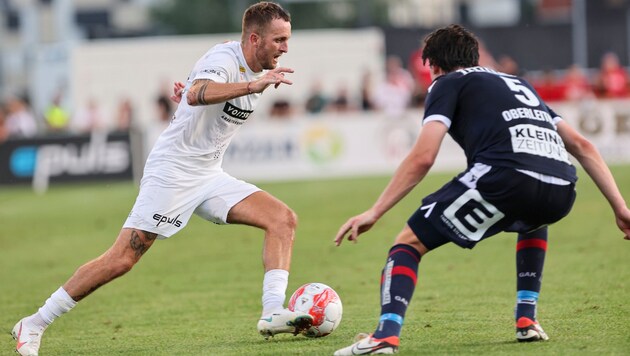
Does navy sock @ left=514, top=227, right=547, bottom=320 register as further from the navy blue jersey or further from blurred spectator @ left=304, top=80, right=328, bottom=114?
blurred spectator @ left=304, top=80, right=328, bottom=114

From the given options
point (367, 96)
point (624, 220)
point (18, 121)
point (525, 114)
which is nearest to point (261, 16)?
point (525, 114)

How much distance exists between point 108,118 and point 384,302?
102 ft

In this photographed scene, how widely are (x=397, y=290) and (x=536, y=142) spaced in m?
1.09

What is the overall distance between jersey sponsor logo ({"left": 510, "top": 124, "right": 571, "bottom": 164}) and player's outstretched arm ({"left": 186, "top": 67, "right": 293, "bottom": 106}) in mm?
1440

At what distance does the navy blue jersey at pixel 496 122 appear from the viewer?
6.33 metres

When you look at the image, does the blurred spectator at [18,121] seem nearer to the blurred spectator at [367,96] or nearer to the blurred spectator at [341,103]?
the blurred spectator at [341,103]

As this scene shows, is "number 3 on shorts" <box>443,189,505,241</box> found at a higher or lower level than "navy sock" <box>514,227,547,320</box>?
higher

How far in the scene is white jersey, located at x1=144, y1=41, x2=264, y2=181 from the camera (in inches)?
306

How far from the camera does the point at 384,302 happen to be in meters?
6.34

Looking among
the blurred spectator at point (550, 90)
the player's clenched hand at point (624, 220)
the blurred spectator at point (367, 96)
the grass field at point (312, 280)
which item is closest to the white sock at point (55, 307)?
the grass field at point (312, 280)

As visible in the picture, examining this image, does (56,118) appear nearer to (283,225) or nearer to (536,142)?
(283,225)

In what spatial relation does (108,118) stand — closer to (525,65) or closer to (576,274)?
(525,65)

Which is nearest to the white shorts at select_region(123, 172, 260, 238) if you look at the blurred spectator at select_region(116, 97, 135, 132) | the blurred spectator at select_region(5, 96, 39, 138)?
the blurred spectator at select_region(116, 97, 135, 132)

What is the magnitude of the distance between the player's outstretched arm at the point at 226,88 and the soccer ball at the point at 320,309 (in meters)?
1.44
